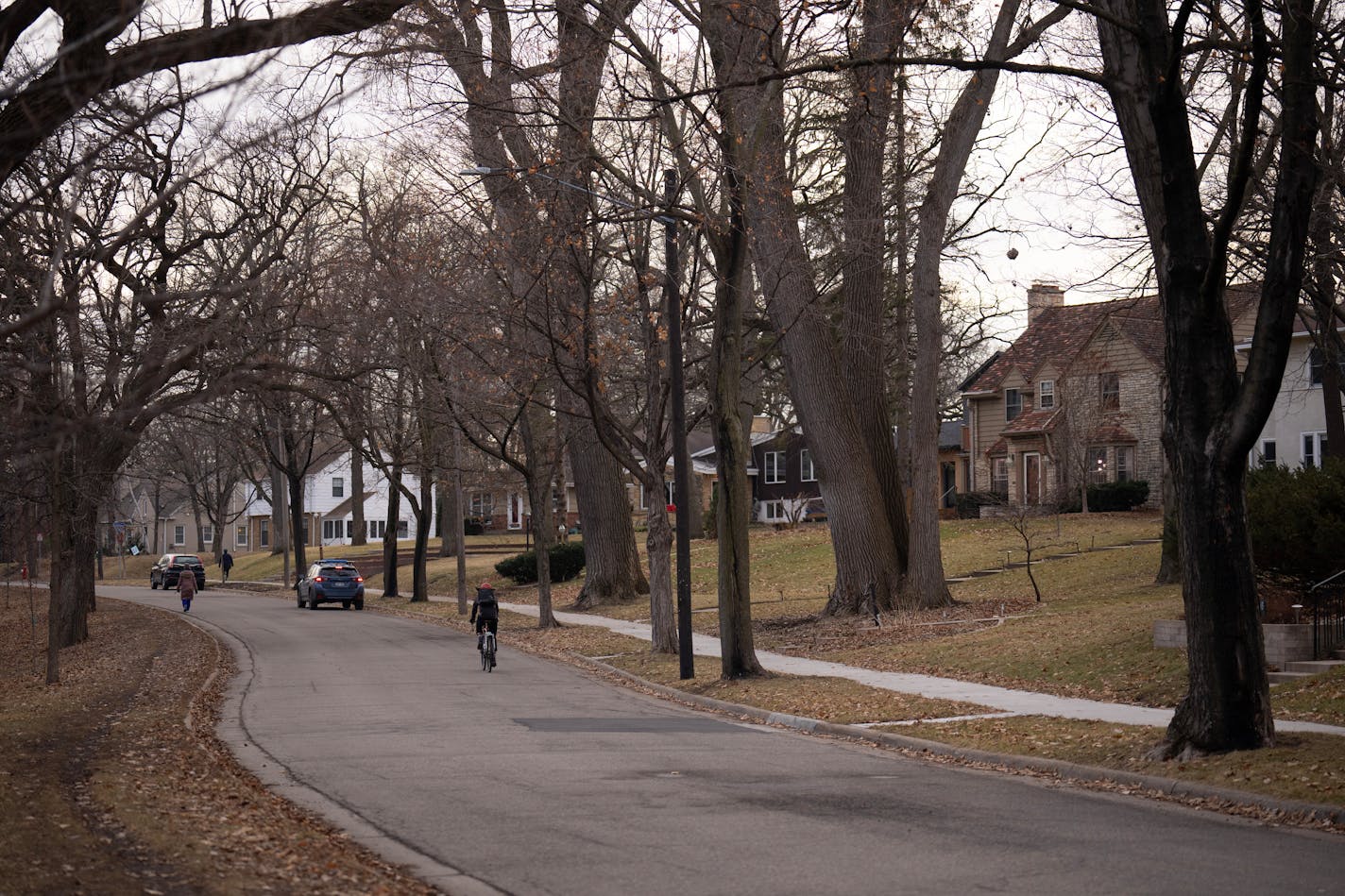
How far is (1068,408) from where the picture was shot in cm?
5012

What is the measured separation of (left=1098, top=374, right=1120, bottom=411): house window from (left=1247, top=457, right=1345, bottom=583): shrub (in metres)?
33.8

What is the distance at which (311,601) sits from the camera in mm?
44750

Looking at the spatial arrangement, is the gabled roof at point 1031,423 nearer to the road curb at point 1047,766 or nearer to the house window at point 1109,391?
the house window at point 1109,391

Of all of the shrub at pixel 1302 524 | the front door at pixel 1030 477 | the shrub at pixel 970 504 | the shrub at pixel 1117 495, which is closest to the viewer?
the shrub at pixel 1302 524

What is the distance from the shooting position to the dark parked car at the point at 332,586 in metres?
44.6

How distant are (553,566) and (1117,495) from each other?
67.8ft

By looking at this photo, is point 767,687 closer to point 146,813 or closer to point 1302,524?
point 1302,524

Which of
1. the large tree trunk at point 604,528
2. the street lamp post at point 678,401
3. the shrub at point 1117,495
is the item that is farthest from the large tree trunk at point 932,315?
the shrub at point 1117,495

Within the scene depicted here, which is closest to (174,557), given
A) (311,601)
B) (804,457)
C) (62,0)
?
(311,601)

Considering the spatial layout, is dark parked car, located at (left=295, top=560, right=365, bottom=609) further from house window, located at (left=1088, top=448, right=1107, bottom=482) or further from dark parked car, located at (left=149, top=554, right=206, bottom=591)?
house window, located at (left=1088, top=448, right=1107, bottom=482)

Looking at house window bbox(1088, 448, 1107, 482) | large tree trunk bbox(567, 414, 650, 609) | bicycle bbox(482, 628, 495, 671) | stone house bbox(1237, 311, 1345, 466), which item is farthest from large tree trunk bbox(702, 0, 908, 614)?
house window bbox(1088, 448, 1107, 482)

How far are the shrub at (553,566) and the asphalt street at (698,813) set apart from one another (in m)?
30.8

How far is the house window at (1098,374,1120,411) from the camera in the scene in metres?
53.2

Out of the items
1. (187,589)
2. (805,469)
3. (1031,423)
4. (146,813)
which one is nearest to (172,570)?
(187,589)
